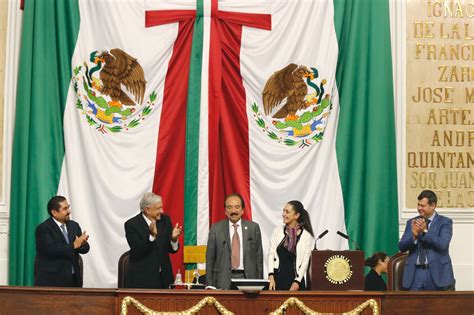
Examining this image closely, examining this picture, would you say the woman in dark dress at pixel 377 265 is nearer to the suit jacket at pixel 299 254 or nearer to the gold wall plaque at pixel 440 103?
the suit jacket at pixel 299 254

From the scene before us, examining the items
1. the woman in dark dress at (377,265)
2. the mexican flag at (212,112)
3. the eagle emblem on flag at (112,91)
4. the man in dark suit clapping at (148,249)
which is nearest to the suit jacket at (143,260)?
the man in dark suit clapping at (148,249)

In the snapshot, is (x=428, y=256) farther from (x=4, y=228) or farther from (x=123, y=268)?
(x=4, y=228)

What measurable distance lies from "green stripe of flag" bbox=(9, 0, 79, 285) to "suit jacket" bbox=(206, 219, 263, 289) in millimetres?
2318

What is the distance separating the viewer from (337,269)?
28.6ft

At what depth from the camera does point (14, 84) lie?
37.1ft

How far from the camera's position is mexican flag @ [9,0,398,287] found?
11281 millimetres

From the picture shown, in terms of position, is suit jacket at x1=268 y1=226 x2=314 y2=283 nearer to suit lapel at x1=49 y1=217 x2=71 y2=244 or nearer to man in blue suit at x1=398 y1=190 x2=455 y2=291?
man in blue suit at x1=398 y1=190 x2=455 y2=291

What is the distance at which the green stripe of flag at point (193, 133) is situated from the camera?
37.1 ft

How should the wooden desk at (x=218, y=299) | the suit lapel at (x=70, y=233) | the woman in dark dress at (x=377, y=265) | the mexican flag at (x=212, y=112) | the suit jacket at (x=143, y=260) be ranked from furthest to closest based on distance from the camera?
the mexican flag at (x=212, y=112), the woman in dark dress at (x=377, y=265), the suit lapel at (x=70, y=233), the suit jacket at (x=143, y=260), the wooden desk at (x=218, y=299)

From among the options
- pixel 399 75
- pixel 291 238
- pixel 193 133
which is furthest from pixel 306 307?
pixel 399 75

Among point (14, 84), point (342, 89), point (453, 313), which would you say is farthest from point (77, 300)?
point (342, 89)

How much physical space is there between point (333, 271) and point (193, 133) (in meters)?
3.24

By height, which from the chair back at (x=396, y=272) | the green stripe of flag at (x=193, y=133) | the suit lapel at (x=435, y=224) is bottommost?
the chair back at (x=396, y=272)

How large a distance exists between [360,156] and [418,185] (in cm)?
78
